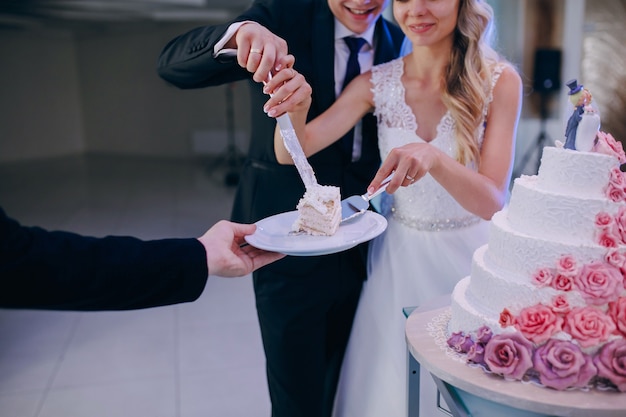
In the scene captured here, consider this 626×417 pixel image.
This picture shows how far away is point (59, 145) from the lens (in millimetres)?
12883

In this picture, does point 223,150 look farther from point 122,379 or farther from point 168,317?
point 122,379

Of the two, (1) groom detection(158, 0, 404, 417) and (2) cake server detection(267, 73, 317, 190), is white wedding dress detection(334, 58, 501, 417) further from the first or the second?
(2) cake server detection(267, 73, 317, 190)

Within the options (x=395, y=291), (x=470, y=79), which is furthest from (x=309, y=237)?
(x=470, y=79)

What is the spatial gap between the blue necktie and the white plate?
0.49m

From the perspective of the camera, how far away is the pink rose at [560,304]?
1.12 meters

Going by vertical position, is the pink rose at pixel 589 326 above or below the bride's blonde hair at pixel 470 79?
below

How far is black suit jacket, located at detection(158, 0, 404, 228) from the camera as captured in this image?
1.89 meters

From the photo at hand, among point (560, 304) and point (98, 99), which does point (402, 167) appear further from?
point (98, 99)

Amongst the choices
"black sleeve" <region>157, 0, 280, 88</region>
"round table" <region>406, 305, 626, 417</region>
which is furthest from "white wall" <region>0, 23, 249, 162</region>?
"round table" <region>406, 305, 626, 417</region>

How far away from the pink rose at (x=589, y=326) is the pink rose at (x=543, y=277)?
0.07 metres

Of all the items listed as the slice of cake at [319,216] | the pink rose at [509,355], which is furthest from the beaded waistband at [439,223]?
the pink rose at [509,355]

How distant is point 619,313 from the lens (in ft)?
3.60

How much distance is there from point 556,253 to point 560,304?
11cm

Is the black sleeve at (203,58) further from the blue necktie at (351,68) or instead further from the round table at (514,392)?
the round table at (514,392)
